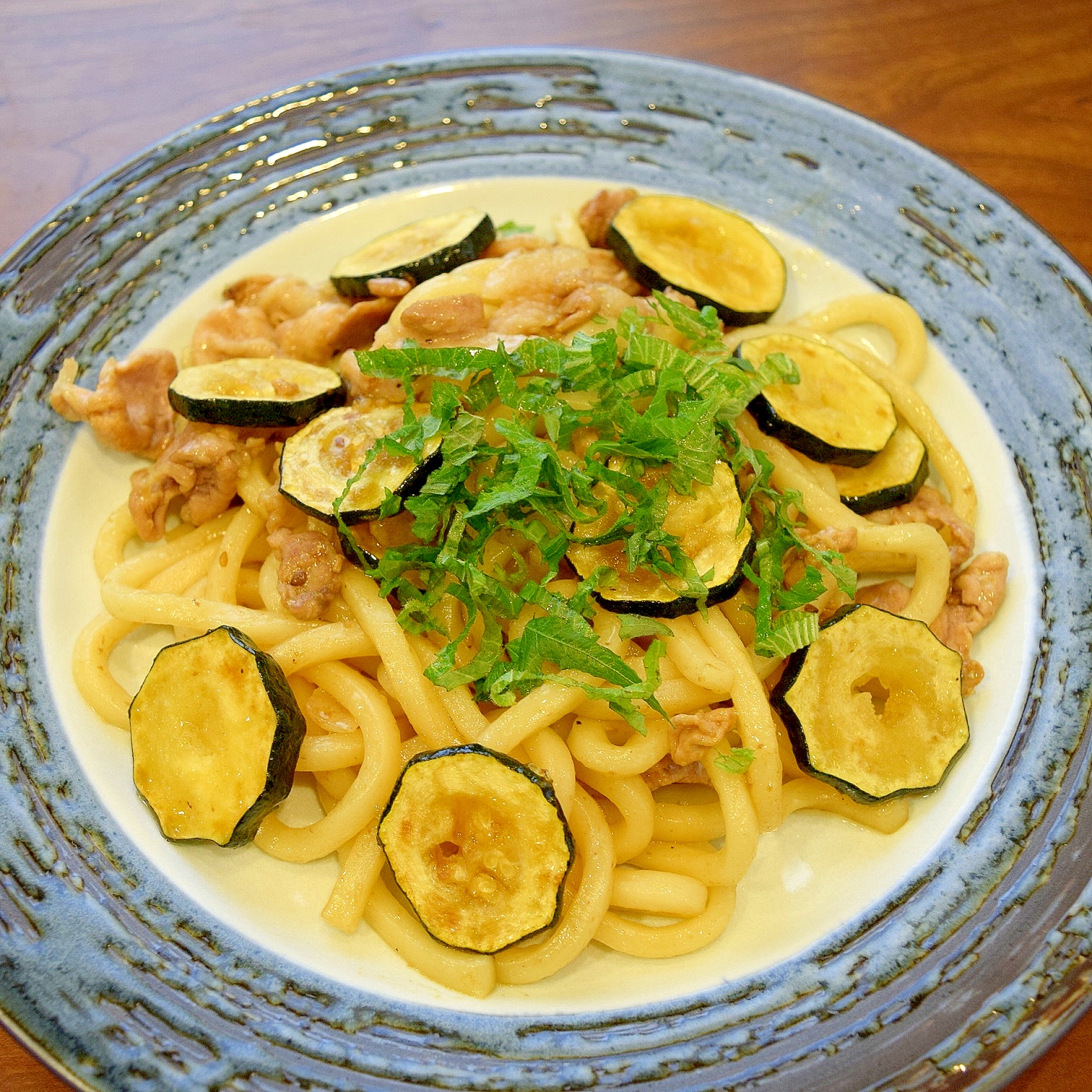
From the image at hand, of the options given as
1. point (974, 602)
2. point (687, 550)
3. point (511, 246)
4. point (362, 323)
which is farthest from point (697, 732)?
point (511, 246)

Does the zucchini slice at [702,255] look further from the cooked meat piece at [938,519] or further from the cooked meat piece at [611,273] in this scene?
the cooked meat piece at [938,519]

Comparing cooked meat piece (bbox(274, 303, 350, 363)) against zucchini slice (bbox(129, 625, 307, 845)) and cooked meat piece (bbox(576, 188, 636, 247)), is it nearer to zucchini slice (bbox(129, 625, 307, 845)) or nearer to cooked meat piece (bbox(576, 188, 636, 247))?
cooked meat piece (bbox(576, 188, 636, 247))

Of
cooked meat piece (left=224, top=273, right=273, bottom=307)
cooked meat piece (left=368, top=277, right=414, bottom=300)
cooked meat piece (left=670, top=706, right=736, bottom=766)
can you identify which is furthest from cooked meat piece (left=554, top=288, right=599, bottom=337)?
cooked meat piece (left=670, top=706, right=736, bottom=766)

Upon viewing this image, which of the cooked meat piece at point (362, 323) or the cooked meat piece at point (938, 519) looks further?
the cooked meat piece at point (362, 323)

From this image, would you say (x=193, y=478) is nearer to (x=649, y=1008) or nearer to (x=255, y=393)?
(x=255, y=393)

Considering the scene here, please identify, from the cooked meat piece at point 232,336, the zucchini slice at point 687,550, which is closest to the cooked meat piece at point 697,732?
the zucchini slice at point 687,550

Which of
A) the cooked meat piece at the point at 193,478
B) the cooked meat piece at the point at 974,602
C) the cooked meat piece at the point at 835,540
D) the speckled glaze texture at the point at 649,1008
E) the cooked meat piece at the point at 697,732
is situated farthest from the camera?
the cooked meat piece at the point at 193,478
